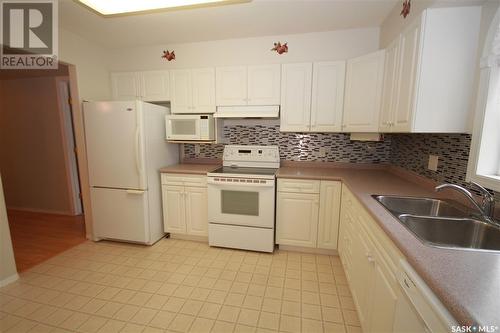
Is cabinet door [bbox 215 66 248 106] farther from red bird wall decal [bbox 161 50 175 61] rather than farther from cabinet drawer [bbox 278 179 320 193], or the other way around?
cabinet drawer [bbox 278 179 320 193]

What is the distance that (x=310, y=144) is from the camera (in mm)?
2850

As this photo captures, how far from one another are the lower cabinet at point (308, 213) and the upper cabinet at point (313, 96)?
666 mm

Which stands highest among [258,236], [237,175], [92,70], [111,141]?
[92,70]

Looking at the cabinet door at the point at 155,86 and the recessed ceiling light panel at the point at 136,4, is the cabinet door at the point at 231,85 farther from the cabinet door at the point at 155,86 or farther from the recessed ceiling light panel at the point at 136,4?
the recessed ceiling light panel at the point at 136,4

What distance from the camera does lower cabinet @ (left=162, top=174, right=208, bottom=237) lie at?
2695mm

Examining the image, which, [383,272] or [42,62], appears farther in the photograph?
[42,62]

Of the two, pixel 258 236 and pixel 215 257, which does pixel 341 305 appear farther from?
pixel 215 257

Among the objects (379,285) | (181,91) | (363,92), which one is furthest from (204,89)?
(379,285)

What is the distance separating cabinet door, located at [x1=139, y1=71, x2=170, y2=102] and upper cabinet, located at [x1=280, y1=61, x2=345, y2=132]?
Result: 149 cm

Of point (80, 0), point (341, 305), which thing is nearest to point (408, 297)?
point (341, 305)

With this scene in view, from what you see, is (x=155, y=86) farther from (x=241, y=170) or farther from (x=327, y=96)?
(x=327, y=96)

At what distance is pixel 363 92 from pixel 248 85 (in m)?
1.24

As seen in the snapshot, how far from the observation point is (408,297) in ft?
2.87

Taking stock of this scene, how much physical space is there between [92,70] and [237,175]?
2.27 meters
